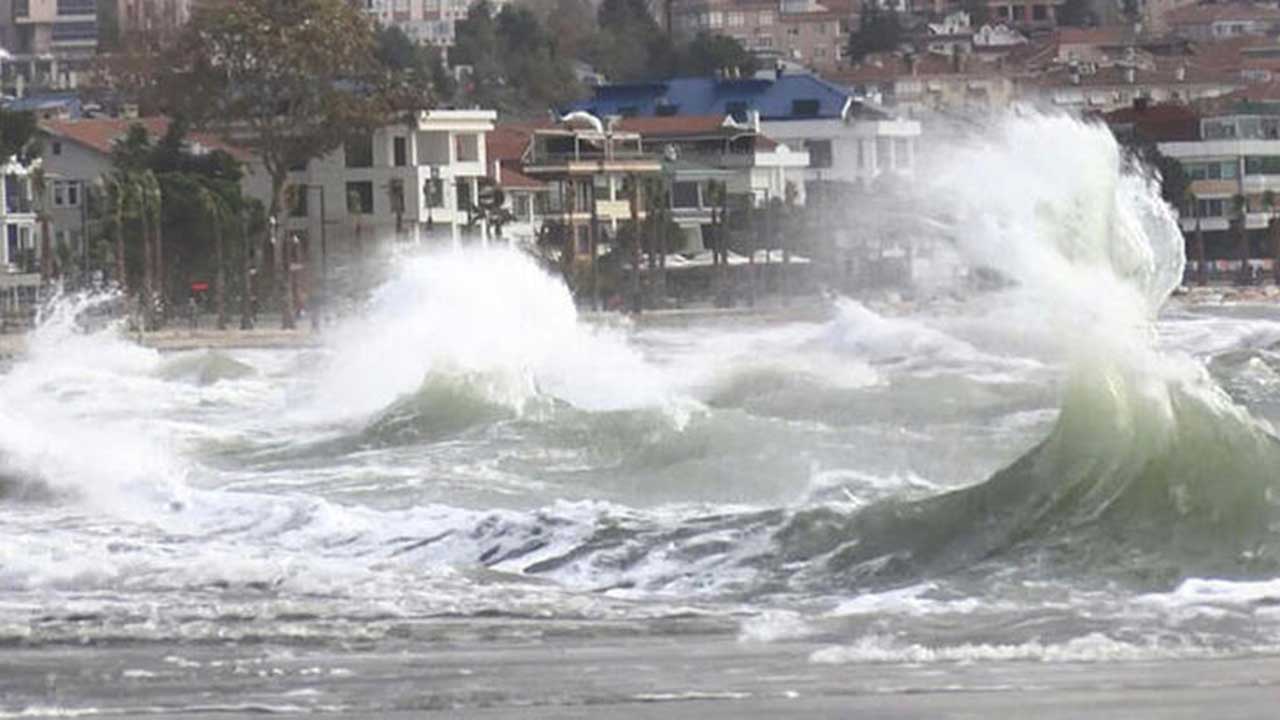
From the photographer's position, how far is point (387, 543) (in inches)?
939

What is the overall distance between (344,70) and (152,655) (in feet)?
236

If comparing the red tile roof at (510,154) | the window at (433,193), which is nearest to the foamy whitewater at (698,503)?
the window at (433,193)

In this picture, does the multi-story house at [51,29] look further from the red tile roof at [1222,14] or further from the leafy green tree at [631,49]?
the red tile roof at [1222,14]

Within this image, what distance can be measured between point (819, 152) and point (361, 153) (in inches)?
937

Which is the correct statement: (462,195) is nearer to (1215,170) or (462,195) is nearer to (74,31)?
(1215,170)

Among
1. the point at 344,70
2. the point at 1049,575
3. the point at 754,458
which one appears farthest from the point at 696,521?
the point at 344,70

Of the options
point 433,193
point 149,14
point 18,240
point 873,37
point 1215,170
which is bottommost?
point 18,240

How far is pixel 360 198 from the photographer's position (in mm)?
92812

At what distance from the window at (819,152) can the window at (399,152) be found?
22.6 metres

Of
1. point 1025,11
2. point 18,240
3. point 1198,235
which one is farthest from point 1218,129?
point 1025,11

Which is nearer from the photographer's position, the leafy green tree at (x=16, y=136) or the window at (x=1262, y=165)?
the leafy green tree at (x=16, y=136)

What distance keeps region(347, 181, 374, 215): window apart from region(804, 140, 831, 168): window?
22.8 m

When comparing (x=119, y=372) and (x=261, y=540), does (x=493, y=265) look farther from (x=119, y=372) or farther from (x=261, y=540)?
(x=261, y=540)

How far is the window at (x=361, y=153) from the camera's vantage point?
Answer: 9238cm
